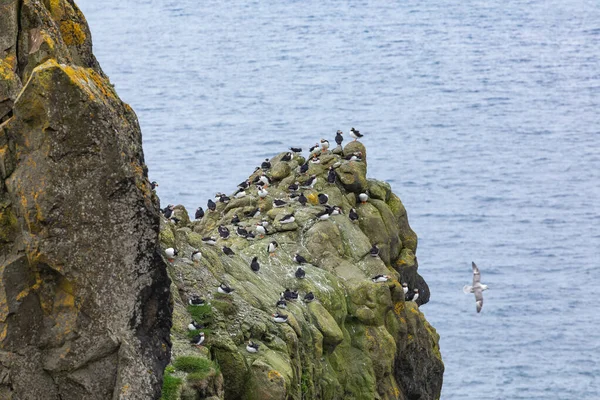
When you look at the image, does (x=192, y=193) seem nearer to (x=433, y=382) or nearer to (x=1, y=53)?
(x=433, y=382)

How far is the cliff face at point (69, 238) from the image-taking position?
21391 mm

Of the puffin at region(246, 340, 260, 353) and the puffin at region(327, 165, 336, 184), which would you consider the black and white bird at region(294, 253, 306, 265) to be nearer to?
the puffin at region(327, 165, 336, 184)

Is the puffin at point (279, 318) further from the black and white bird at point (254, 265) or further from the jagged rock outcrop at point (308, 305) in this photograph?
the black and white bird at point (254, 265)

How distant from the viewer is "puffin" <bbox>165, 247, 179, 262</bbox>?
31.5 metres

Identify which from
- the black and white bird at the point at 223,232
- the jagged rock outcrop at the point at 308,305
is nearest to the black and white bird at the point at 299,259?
the jagged rock outcrop at the point at 308,305

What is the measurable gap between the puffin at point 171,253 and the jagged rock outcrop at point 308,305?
271 mm

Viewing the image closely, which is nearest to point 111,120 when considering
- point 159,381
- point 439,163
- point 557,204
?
point 159,381

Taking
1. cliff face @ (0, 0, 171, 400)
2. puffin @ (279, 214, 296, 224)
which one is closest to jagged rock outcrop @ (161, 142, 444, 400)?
puffin @ (279, 214, 296, 224)

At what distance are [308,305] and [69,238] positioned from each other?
59.0 ft

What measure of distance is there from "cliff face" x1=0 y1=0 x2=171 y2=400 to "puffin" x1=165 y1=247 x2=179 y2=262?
8.20 m

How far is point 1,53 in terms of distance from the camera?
22.9 m

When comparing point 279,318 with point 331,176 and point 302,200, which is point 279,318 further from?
point 331,176

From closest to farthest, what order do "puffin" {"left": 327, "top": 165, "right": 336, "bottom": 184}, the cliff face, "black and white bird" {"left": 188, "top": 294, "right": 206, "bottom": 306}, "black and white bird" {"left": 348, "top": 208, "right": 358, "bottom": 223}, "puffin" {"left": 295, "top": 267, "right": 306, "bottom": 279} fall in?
1. the cliff face
2. "black and white bird" {"left": 188, "top": 294, "right": 206, "bottom": 306}
3. "puffin" {"left": 295, "top": 267, "right": 306, "bottom": 279}
4. "black and white bird" {"left": 348, "top": 208, "right": 358, "bottom": 223}
5. "puffin" {"left": 327, "top": 165, "right": 336, "bottom": 184}

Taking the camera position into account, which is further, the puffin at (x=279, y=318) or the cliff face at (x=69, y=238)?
the puffin at (x=279, y=318)
